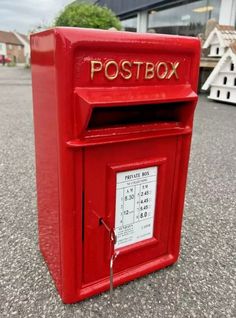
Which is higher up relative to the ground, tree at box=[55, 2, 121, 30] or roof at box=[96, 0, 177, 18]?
roof at box=[96, 0, 177, 18]

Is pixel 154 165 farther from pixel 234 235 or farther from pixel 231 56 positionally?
pixel 231 56

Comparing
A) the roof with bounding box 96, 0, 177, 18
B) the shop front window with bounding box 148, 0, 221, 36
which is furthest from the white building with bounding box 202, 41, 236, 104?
the roof with bounding box 96, 0, 177, 18

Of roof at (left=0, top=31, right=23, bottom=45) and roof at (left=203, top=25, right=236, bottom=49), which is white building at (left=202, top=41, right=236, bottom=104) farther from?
roof at (left=0, top=31, right=23, bottom=45)

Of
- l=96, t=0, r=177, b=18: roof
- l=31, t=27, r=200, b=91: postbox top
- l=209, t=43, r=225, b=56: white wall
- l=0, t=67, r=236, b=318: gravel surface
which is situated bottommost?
l=0, t=67, r=236, b=318: gravel surface

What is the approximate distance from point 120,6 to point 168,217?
19.6 meters

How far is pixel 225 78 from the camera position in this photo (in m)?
7.17

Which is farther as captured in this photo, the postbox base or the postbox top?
the postbox base

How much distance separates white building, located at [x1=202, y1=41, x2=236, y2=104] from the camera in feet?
22.2

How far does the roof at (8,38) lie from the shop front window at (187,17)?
4949cm

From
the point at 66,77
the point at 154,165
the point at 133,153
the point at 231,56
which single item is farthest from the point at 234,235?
the point at 231,56

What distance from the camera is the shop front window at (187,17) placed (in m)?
11.1

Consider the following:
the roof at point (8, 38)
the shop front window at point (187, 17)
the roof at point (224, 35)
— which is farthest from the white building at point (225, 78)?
the roof at point (8, 38)

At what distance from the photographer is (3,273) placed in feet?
5.54

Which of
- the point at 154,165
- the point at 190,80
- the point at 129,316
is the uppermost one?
the point at 190,80
